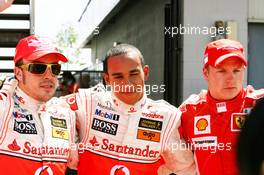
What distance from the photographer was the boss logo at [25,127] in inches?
100

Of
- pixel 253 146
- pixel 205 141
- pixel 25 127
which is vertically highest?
pixel 253 146

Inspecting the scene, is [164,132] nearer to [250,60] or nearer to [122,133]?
[122,133]

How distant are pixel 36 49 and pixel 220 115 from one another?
1.15 meters

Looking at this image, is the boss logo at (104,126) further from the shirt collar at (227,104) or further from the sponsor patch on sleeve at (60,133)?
the shirt collar at (227,104)

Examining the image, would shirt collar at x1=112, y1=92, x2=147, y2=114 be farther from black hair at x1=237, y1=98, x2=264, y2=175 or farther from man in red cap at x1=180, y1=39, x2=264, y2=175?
black hair at x1=237, y1=98, x2=264, y2=175

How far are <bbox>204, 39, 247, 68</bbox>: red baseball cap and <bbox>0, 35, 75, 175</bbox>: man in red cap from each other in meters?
0.90

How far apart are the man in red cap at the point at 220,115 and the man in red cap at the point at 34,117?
758 mm

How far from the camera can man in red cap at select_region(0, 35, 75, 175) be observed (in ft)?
8.18

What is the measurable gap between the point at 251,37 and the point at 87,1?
1307cm

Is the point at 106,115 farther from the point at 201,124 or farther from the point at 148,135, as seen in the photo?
the point at 201,124

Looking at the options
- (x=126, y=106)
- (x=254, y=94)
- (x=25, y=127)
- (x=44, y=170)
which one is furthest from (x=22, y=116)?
(x=254, y=94)

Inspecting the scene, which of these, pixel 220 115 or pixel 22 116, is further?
pixel 220 115

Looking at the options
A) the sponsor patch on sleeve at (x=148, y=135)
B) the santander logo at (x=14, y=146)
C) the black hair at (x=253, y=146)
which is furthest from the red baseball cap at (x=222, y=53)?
the black hair at (x=253, y=146)

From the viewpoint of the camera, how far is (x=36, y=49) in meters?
2.68
